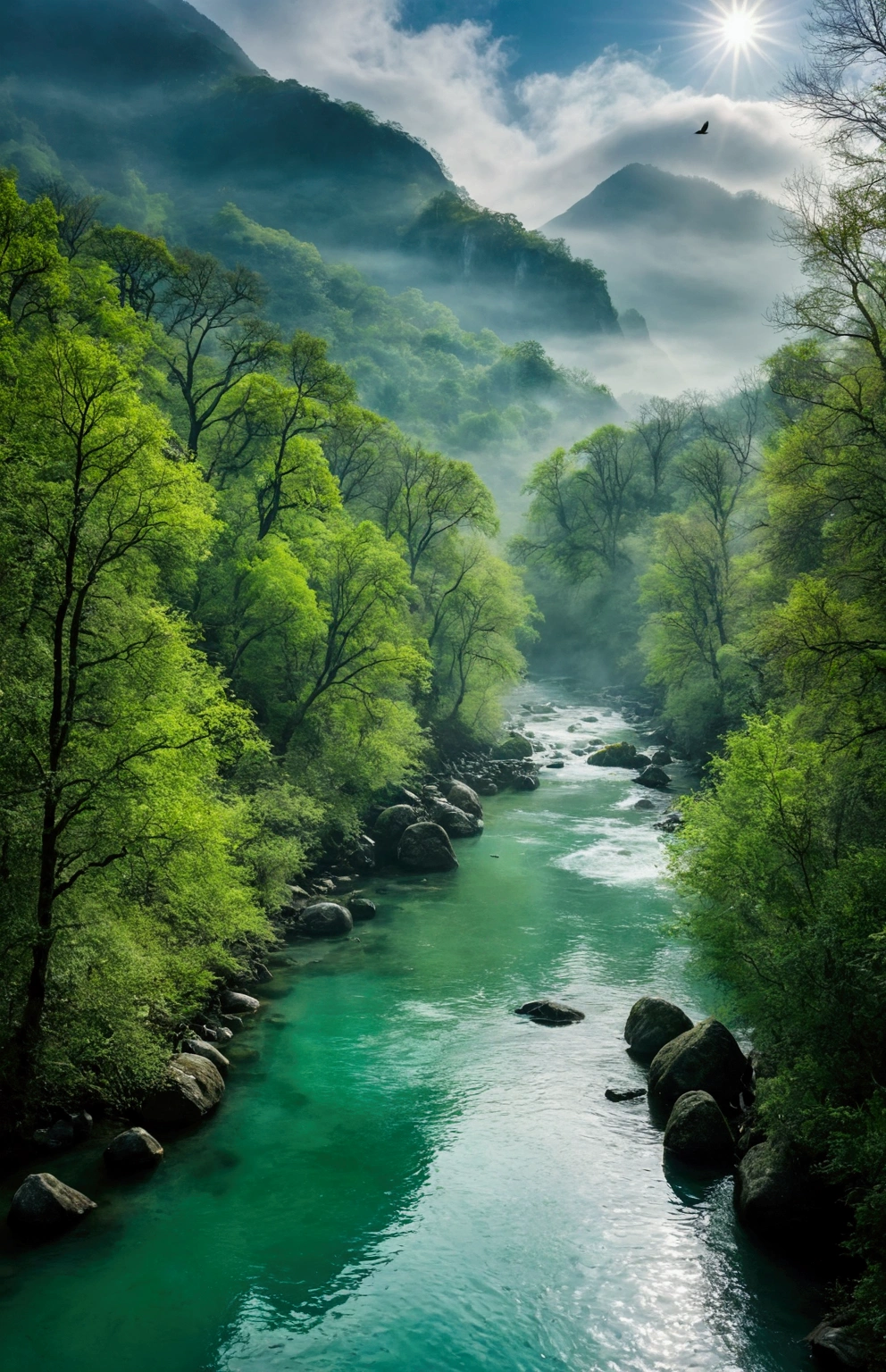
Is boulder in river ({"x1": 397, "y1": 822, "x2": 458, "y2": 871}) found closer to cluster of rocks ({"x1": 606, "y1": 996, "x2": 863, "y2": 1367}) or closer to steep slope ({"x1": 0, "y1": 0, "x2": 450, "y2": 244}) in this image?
cluster of rocks ({"x1": 606, "y1": 996, "x2": 863, "y2": 1367})

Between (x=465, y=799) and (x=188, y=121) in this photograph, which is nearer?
(x=465, y=799)

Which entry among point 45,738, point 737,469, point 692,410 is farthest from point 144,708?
point 692,410

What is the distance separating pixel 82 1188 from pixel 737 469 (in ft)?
186

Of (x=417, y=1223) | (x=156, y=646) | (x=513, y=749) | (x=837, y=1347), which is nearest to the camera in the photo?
(x=837, y=1347)

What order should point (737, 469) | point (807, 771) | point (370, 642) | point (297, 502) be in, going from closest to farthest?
point (807, 771), point (370, 642), point (297, 502), point (737, 469)

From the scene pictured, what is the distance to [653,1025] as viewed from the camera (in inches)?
712

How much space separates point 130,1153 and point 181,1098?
63.3 inches

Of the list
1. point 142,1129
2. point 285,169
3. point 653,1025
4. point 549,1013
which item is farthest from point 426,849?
point 285,169

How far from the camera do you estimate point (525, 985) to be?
21.7 meters

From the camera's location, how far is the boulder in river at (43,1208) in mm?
11758

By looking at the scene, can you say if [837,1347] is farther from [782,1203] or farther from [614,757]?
[614,757]

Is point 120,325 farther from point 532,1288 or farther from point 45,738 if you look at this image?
point 532,1288

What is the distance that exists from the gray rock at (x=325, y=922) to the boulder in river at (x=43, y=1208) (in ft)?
43.7

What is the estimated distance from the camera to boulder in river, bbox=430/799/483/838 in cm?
3581
